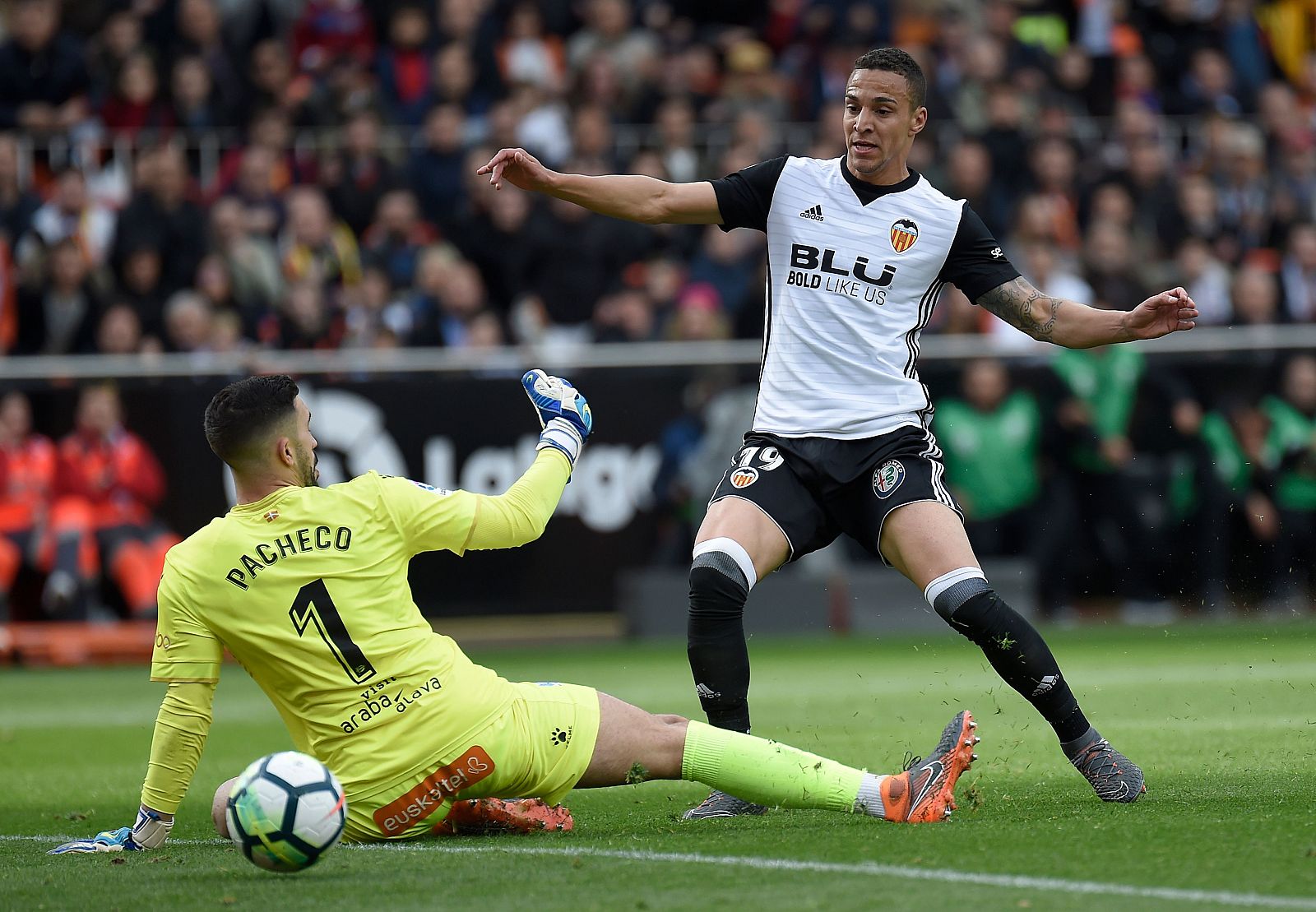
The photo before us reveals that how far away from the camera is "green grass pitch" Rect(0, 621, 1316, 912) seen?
15.4ft

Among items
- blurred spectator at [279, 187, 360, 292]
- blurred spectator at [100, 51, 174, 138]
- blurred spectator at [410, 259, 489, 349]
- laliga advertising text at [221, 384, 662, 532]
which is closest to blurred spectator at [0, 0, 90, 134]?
blurred spectator at [100, 51, 174, 138]

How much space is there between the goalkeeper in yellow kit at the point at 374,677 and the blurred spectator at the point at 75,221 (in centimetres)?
1010

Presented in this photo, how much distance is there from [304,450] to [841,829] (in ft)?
6.52

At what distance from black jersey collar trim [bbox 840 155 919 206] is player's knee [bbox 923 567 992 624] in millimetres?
1366

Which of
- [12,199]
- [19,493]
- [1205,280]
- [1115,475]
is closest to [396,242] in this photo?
[12,199]

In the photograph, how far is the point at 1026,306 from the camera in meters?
6.59

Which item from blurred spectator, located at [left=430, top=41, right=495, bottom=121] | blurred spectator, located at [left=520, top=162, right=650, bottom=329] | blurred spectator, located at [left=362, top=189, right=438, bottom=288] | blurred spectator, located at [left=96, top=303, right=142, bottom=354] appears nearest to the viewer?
blurred spectator, located at [left=96, top=303, right=142, bottom=354]

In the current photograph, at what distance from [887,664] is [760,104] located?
6.61m

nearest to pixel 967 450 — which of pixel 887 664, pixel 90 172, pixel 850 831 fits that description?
pixel 887 664

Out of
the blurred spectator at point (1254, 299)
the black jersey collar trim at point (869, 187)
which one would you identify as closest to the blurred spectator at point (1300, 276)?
the blurred spectator at point (1254, 299)

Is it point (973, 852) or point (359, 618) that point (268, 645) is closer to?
point (359, 618)

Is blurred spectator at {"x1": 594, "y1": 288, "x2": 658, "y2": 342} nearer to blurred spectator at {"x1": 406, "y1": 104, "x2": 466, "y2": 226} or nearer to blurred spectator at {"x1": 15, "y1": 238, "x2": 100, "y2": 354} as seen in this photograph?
blurred spectator at {"x1": 406, "y1": 104, "x2": 466, "y2": 226}

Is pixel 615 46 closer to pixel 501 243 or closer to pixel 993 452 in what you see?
pixel 501 243

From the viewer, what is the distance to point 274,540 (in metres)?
5.54
